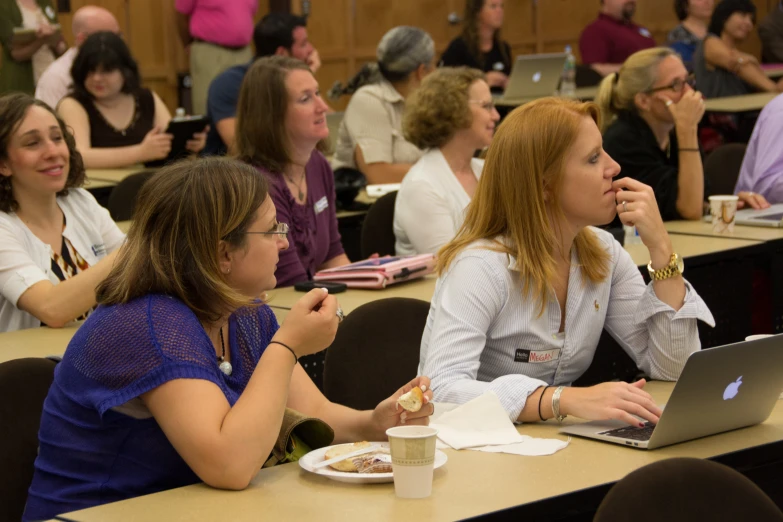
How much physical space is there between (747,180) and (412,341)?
8.03ft

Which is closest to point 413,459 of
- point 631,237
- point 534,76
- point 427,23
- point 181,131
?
point 631,237

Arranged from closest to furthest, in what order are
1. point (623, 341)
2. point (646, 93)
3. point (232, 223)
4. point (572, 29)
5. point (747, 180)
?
point (232, 223) → point (623, 341) → point (646, 93) → point (747, 180) → point (572, 29)

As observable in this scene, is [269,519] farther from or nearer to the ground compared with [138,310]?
nearer to the ground

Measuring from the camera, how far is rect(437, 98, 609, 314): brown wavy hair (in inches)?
93.9

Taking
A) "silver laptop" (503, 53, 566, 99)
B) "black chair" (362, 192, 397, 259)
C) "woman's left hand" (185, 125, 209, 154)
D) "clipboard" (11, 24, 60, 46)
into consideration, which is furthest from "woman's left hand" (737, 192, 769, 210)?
"clipboard" (11, 24, 60, 46)

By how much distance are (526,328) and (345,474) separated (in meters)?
0.71

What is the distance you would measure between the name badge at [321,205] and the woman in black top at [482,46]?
4.12 meters

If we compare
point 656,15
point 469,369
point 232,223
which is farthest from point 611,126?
point 656,15

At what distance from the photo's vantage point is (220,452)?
1780 mm

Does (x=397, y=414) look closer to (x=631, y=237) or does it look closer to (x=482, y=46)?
(x=631, y=237)

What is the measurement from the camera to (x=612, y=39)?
356 inches

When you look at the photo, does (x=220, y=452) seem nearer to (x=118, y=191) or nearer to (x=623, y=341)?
(x=623, y=341)

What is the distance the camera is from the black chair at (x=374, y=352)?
2.63 metres

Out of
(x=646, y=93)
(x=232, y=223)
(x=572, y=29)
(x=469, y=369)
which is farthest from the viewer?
(x=572, y=29)
